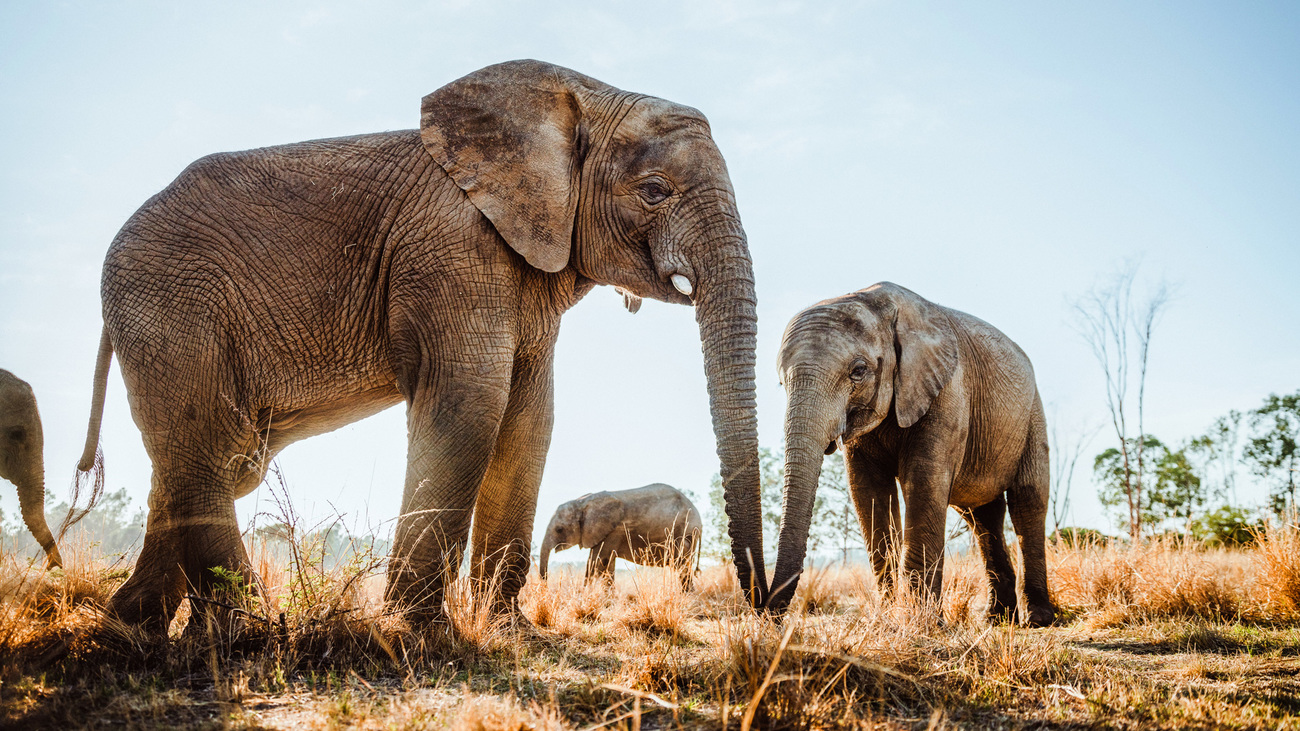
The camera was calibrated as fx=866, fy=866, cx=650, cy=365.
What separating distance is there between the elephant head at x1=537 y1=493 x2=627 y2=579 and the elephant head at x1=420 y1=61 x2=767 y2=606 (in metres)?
10.7

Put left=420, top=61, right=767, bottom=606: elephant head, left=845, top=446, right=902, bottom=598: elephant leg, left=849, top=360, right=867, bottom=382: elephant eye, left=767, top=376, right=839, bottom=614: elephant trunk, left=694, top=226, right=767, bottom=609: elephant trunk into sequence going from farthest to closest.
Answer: left=845, top=446, right=902, bottom=598: elephant leg → left=849, top=360, right=867, bottom=382: elephant eye → left=767, top=376, right=839, bottom=614: elephant trunk → left=420, top=61, right=767, bottom=606: elephant head → left=694, top=226, right=767, bottom=609: elephant trunk

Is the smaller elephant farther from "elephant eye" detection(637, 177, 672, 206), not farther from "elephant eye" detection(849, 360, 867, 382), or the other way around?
"elephant eye" detection(637, 177, 672, 206)

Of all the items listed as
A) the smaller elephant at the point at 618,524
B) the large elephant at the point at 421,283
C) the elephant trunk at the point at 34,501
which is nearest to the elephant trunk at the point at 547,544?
the smaller elephant at the point at 618,524

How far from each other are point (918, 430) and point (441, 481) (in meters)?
4.37

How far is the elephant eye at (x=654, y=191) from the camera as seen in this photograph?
5414 mm

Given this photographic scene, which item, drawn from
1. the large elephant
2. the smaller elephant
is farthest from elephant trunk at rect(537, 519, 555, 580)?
Result: the large elephant

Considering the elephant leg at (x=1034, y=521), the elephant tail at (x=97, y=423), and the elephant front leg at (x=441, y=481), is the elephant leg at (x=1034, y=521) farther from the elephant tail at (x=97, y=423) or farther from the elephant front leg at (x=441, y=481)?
the elephant tail at (x=97, y=423)

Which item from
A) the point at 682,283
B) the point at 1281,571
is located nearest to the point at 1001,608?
the point at 1281,571

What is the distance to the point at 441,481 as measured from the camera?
5.06 meters

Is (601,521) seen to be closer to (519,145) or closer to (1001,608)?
(1001,608)

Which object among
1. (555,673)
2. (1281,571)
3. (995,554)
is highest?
(995,554)

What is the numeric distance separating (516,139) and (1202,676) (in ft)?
16.7

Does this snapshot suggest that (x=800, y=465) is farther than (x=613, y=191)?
Yes

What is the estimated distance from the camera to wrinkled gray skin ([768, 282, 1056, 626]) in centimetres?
687
